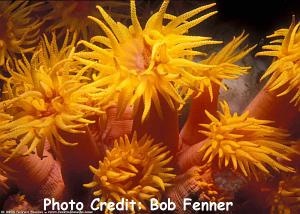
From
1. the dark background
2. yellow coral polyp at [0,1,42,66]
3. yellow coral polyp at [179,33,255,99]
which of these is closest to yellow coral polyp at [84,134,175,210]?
yellow coral polyp at [179,33,255,99]

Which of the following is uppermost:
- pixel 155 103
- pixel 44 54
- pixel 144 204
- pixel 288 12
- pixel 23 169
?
pixel 288 12

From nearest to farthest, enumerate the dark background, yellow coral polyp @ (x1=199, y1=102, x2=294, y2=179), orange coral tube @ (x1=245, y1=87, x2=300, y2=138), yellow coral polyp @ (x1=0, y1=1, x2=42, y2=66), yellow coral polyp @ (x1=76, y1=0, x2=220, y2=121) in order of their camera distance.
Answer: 1. yellow coral polyp @ (x1=76, y1=0, x2=220, y2=121)
2. yellow coral polyp @ (x1=199, y1=102, x2=294, y2=179)
3. orange coral tube @ (x1=245, y1=87, x2=300, y2=138)
4. yellow coral polyp @ (x1=0, y1=1, x2=42, y2=66)
5. the dark background

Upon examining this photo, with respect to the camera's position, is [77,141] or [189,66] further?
[77,141]

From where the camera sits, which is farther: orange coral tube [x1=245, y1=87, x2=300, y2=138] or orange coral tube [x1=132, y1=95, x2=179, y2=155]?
orange coral tube [x1=245, y1=87, x2=300, y2=138]

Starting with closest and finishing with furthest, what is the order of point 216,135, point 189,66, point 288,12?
point 189,66 < point 216,135 < point 288,12

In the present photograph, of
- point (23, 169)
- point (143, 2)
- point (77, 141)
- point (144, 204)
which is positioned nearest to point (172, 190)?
point (144, 204)

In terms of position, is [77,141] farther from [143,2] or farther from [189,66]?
[143,2]

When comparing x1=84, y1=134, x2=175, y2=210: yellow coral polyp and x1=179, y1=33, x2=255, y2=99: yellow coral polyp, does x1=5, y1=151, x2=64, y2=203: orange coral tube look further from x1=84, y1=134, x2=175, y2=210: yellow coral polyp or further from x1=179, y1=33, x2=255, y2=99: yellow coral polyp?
x1=179, y1=33, x2=255, y2=99: yellow coral polyp

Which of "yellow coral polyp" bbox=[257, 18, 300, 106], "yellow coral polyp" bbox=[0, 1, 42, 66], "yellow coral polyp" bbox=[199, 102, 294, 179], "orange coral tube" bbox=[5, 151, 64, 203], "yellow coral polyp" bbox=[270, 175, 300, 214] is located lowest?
"yellow coral polyp" bbox=[270, 175, 300, 214]

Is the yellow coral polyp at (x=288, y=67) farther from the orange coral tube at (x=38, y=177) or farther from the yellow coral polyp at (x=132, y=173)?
the orange coral tube at (x=38, y=177)
